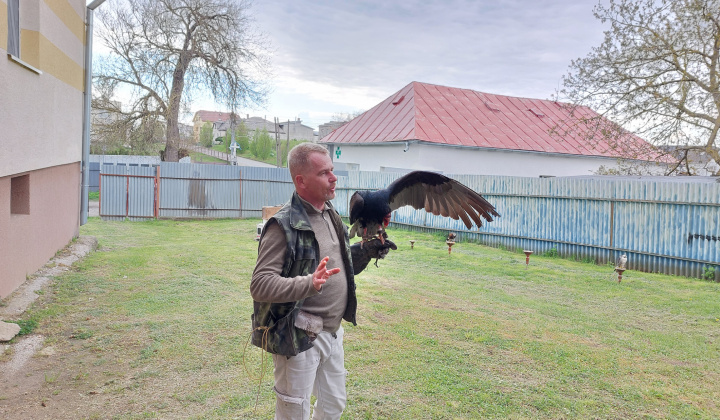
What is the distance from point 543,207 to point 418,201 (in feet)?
28.1

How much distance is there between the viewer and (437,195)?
4.87 m

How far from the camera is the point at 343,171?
24.4 m

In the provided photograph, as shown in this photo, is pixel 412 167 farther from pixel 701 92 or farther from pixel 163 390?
pixel 163 390

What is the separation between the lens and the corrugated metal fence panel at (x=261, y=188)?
65.8ft

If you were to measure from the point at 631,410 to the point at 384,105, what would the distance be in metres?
20.3

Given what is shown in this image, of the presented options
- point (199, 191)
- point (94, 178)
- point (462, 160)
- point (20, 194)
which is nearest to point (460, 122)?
point (462, 160)

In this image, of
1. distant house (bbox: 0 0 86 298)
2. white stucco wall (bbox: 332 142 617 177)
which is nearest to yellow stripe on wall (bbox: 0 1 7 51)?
distant house (bbox: 0 0 86 298)

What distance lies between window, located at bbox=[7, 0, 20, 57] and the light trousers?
5825 mm

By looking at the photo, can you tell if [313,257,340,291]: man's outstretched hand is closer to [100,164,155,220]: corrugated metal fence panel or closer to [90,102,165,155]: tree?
[100,164,155,220]: corrugated metal fence panel

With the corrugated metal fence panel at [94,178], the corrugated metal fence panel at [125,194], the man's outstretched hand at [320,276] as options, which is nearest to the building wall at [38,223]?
the man's outstretched hand at [320,276]

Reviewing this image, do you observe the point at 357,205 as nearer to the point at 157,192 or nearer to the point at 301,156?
the point at 301,156

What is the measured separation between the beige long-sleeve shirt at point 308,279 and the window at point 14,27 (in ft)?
18.4

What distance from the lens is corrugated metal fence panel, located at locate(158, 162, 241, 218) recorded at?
18938 millimetres

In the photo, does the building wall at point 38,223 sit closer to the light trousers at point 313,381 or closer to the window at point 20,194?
the window at point 20,194
